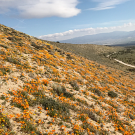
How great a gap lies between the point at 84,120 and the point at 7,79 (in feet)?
22.1

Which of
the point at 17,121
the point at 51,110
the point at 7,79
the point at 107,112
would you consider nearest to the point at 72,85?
the point at 107,112

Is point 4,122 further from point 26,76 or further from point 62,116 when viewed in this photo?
point 26,76

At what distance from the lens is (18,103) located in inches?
247

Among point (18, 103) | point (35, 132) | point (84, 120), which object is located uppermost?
point (18, 103)

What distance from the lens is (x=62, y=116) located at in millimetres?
6645

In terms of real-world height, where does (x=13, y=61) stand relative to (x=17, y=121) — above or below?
above

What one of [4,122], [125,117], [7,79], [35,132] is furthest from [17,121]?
[125,117]

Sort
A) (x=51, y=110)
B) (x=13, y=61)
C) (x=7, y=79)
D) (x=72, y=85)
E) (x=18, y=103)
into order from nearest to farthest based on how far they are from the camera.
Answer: (x=18, y=103)
(x=51, y=110)
(x=7, y=79)
(x=13, y=61)
(x=72, y=85)

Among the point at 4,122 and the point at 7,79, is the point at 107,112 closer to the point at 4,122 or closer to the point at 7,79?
the point at 4,122

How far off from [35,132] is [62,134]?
1450mm

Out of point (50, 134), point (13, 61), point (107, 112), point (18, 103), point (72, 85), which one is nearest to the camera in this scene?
point (50, 134)

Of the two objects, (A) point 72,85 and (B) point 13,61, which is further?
(A) point 72,85

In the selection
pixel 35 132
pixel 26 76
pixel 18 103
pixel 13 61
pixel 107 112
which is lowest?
pixel 107 112

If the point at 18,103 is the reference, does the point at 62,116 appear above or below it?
below
